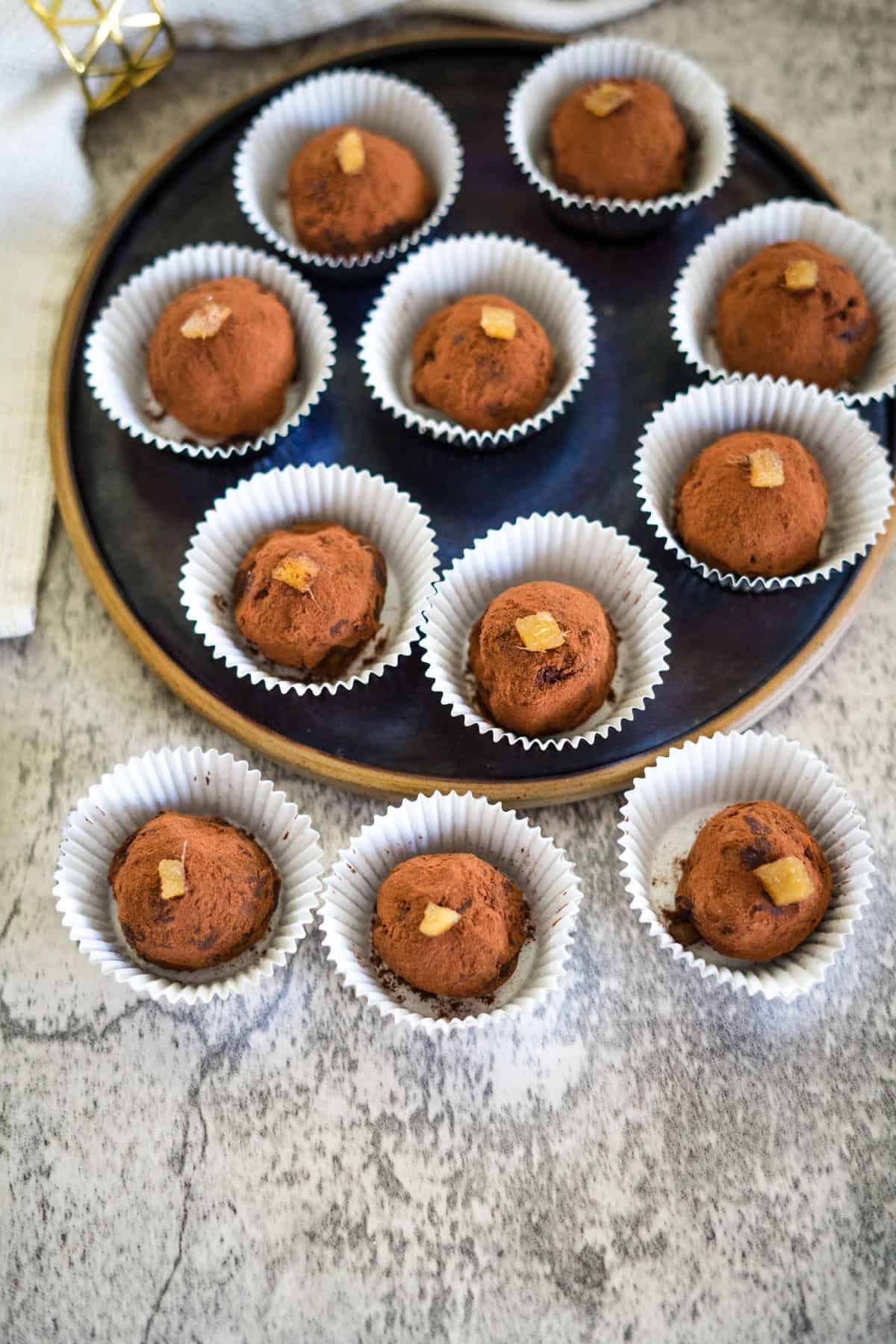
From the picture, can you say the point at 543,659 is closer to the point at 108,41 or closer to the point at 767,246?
the point at 767,246

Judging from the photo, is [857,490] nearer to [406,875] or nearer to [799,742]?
[799,742]

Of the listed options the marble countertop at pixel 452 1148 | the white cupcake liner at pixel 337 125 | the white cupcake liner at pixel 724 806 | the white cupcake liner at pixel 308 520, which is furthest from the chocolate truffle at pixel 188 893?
the white cupcake liner at pixel 337 125

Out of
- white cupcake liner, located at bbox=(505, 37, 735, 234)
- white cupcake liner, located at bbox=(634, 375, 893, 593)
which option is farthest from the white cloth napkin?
white cupcake liner, located at bbox=(634, 375, 893, 593)

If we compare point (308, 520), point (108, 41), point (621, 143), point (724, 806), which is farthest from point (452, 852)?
point (108, 41)

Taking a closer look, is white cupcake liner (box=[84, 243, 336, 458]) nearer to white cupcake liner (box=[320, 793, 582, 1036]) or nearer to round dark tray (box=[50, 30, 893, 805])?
round dark tray (box=[50, 30, 893, 805])

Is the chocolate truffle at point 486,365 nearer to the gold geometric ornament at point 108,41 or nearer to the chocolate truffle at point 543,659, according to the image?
the chocolate truffle at point 543,659

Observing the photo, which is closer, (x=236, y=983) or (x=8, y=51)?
(x=236, y=983)

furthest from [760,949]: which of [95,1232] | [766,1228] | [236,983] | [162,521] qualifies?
[162,521]
